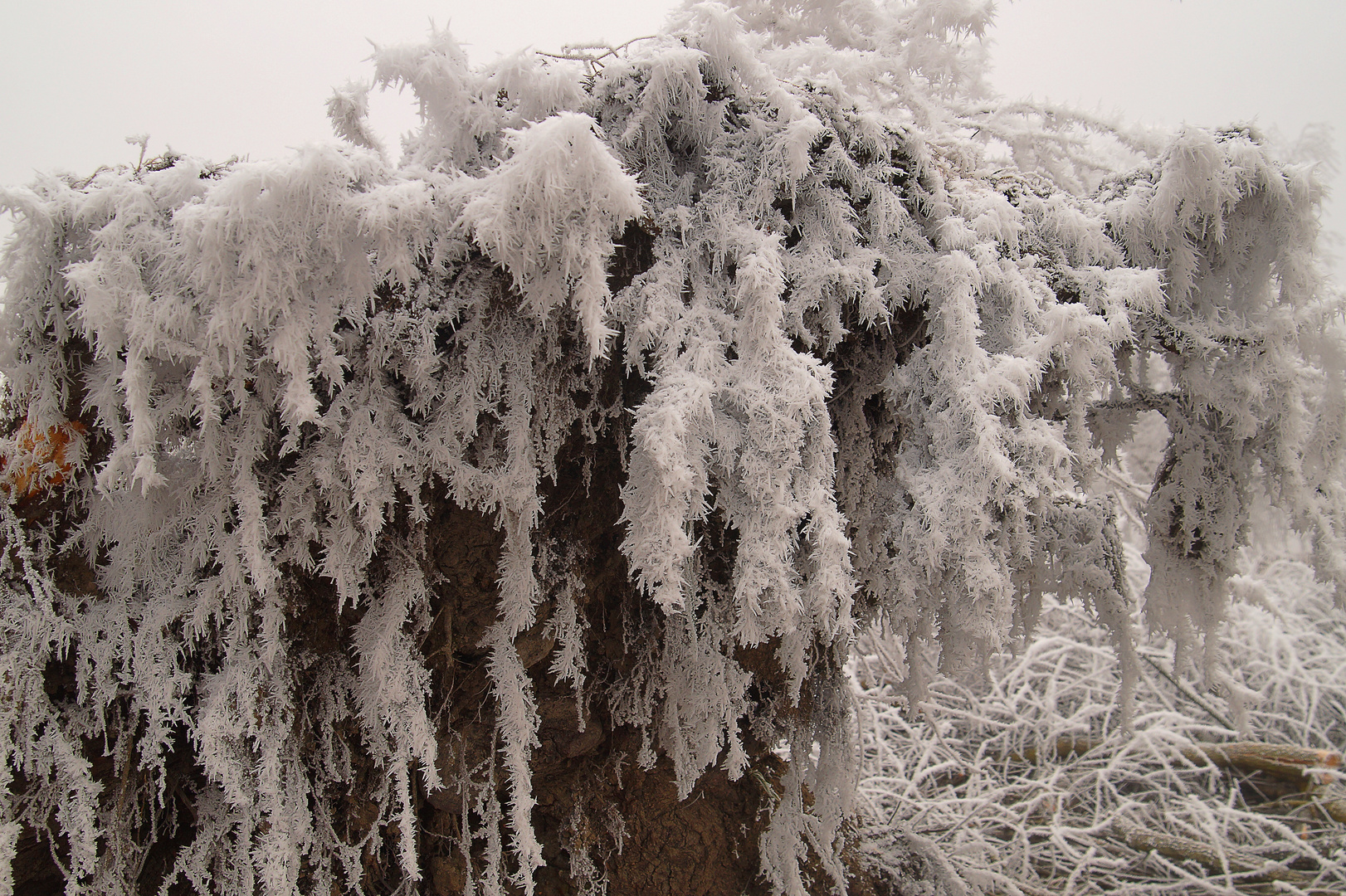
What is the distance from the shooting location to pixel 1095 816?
2.58 m

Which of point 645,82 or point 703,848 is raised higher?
point 645,82

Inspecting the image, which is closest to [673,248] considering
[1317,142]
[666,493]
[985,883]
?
[666,493]

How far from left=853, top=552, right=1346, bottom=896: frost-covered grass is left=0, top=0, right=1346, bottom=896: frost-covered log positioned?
1.14 meters

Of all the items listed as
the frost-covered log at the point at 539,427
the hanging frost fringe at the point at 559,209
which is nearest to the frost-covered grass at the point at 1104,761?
the frost-covered log at the point at 539,427

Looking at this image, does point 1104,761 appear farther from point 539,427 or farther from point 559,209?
point 559,209

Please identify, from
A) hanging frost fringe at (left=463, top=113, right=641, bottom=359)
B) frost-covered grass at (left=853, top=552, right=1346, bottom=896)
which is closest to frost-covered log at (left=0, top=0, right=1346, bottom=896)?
hanging frost fringe at (left=463, top=113, right=641, bottom=359)

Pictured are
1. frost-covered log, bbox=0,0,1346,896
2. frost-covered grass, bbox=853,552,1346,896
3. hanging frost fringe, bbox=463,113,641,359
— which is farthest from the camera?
frost-covered grass, bbox=853,552,1346,896

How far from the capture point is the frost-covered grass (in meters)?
2.32

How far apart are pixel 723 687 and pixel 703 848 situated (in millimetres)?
573

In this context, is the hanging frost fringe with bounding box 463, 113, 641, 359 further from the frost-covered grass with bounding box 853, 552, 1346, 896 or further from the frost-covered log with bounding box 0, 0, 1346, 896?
the frost-covered grass with bounding box 853, 552, 1346, 896

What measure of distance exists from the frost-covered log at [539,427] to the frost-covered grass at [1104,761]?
114 cm

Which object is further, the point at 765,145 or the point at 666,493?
the point at 765,145

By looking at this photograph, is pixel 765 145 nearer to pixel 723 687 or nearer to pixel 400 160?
pixel 400 160

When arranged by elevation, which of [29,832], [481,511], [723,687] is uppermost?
[481,511]
